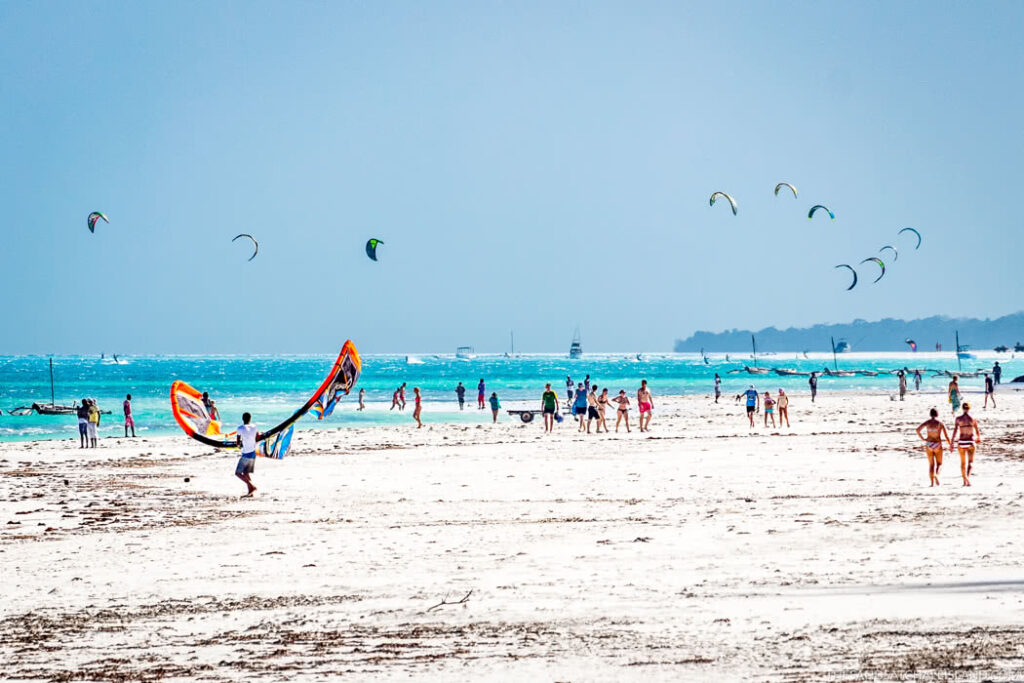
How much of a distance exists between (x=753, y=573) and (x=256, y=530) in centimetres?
565

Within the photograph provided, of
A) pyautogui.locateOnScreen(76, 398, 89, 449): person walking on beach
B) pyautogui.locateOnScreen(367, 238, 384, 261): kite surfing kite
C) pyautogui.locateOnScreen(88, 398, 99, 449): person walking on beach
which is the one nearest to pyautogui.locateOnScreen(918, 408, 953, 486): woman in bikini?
pyautogui.locateOnScreen(88, 398, 99, 449): person walking on beach

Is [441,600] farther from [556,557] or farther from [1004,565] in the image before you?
[1004,565]

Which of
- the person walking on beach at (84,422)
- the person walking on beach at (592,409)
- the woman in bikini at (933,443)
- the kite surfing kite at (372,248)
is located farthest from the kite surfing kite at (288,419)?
the kite surfing kite at (372,248)

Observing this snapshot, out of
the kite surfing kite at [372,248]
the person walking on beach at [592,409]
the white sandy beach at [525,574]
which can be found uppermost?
the kite surfing kite at [372,248]

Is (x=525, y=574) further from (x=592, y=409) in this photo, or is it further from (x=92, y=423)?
(x=92, y=423)

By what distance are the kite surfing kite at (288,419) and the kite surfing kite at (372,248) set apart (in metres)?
18.8

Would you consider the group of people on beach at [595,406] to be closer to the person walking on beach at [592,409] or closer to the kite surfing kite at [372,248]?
the person walking on beach at [592,409]

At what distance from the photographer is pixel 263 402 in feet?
198

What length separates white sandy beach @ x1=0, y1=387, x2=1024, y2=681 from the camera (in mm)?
6977

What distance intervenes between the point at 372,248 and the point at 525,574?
95.4 feet

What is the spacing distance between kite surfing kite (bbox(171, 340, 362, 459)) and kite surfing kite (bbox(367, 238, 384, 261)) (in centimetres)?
1878

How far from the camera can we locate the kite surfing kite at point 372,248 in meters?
36.6

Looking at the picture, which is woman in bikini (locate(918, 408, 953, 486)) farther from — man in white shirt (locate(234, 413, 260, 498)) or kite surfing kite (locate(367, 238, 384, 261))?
kite surfing kite (locate(367, 238, 384, 261))

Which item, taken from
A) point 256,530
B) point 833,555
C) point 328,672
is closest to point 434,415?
point 256,530
